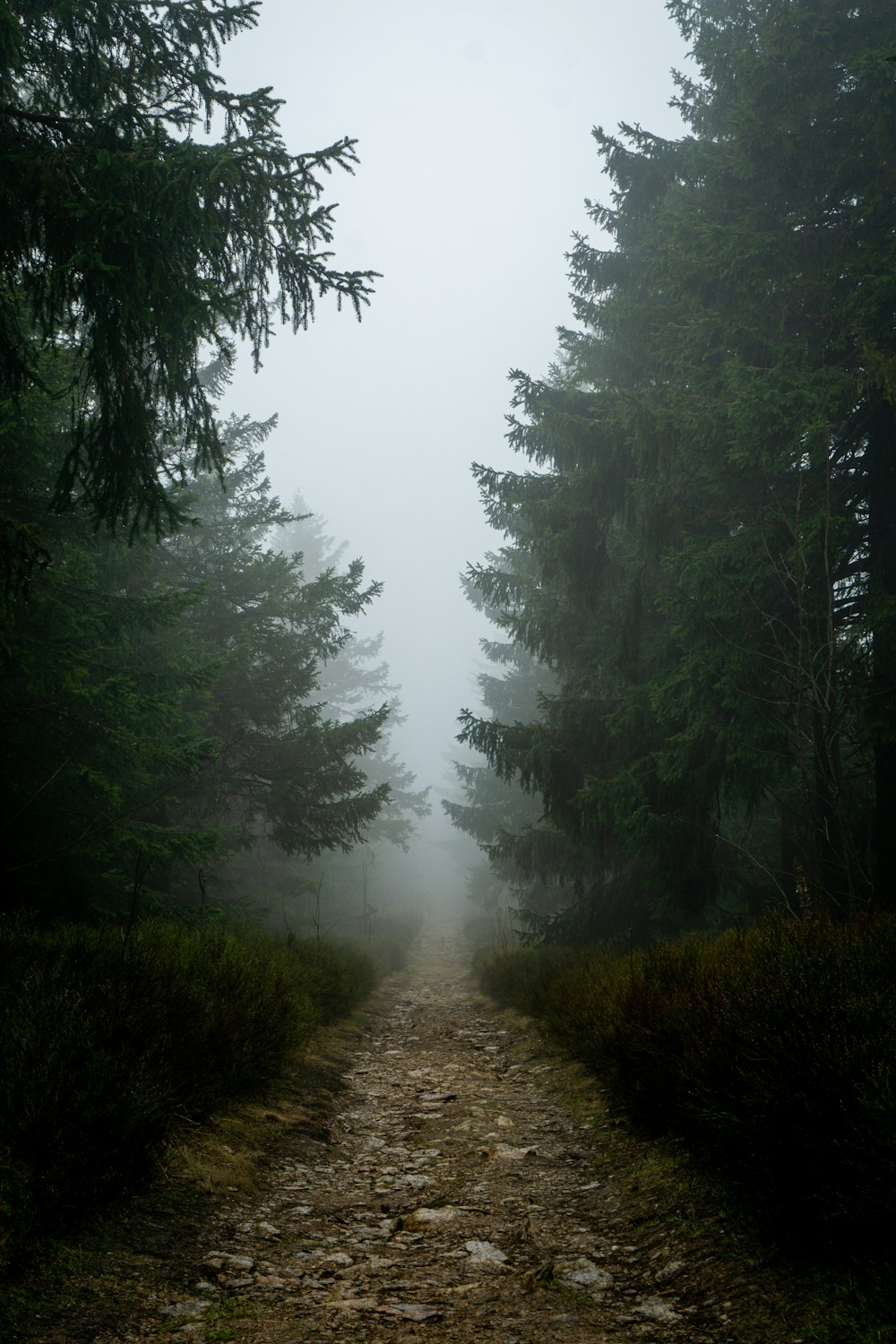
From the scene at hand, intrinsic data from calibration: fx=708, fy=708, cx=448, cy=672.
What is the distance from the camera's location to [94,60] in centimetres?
552

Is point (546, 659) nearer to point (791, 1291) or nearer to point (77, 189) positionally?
point (77, 189)

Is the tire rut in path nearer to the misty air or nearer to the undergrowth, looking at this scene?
the misty air

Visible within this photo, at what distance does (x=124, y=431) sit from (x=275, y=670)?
8.59 metres

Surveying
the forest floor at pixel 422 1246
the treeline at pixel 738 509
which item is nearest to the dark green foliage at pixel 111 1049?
the forest floor at pixel 422 1246

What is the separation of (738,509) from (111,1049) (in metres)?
8.72

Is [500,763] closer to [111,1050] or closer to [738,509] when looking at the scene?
[738,509]

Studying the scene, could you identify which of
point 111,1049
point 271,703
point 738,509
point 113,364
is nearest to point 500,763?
point 271,703

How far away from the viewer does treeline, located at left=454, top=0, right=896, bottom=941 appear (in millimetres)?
7637

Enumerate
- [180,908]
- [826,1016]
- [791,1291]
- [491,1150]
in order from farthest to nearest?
[180,908] < [491,1150] < [826,1016] < [791,1291]

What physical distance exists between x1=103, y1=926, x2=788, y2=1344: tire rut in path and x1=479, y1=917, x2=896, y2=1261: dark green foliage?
46 cm

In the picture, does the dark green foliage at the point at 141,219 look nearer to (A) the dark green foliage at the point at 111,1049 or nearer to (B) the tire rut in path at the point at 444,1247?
(A) the dark green foliage at the point at 111,1049

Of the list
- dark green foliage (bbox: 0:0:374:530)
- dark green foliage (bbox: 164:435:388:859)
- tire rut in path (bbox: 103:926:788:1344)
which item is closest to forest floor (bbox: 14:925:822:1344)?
tire rut in path (bbox: 103:926:788:1344)

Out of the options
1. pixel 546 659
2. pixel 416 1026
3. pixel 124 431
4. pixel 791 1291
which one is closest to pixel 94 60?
pixel 124 431

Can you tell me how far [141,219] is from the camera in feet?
15.6
